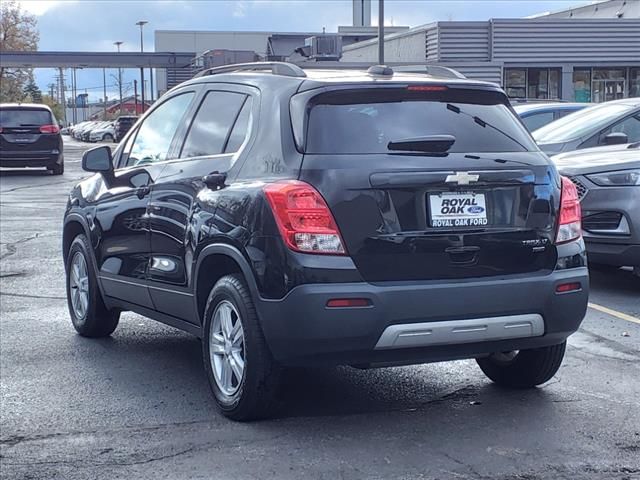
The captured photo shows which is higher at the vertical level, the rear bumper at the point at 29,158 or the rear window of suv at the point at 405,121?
the rear window of suv at the point at 405,121

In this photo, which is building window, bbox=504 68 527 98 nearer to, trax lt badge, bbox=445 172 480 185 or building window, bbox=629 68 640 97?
building window, bbox=629 68 640 97

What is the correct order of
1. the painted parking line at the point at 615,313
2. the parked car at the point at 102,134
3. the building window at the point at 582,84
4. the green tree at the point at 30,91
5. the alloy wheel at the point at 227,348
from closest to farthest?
the alloy wheel at the point at 227,348
the painted parking line at the point at 615,313
the building window at the point at 582,84
the parked car at the point at 102,134
the green tree at the point at 30,91

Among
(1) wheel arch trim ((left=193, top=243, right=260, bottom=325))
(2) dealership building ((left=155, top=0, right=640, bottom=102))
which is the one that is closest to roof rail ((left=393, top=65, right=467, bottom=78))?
(1) wheel arch trim ((left=193, top=243, right=260, bottom=325))

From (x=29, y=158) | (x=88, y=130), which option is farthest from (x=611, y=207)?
(x=88, y=130)

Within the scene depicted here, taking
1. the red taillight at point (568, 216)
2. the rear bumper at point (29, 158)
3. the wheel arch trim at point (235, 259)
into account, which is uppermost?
the red taillight at point (568, 216)

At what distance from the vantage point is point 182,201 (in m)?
5.66

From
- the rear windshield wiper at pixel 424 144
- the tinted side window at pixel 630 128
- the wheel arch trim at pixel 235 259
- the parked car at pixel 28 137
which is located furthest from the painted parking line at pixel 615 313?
the parked car at pixel 28 137

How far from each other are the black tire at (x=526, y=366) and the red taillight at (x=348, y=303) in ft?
4.47

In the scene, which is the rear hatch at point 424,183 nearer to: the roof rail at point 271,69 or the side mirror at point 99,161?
the roof rail at point 271,69

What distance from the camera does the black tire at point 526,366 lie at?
5.52m

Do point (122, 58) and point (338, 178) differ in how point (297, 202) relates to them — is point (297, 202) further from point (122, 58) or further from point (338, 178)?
point (122, 58)

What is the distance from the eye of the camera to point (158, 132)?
255 inches

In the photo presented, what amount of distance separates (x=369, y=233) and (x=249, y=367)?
90 cm

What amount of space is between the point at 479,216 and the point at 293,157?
93 centimetres
